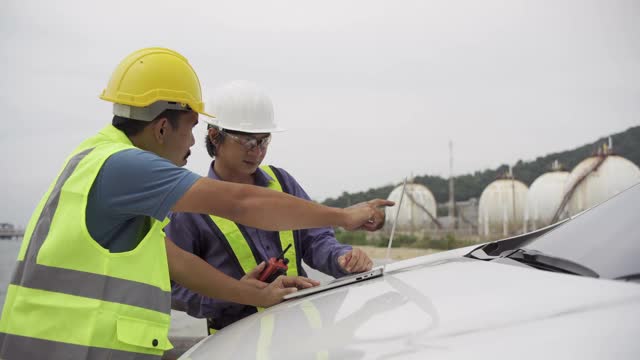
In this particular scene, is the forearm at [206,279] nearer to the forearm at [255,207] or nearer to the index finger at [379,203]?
the forearm at [255,207]

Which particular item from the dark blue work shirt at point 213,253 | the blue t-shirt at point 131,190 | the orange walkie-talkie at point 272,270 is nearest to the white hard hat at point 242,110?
the dark blue work shirt at point 213,253

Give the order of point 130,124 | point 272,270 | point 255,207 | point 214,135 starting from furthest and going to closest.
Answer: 1. point 214,135
2. point 272,270
3. point 130,124
4. point 255,207

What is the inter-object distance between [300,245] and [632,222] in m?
1.65

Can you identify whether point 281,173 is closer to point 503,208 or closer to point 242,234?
point 242,234

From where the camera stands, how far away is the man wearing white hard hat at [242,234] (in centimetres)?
291

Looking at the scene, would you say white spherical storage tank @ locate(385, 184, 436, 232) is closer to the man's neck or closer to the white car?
the man's neck

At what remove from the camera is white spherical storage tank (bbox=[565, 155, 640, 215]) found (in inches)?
1711

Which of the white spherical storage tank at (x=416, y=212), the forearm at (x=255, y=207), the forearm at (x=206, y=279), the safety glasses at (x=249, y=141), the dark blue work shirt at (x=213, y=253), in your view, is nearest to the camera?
the forearm at (x=255, y=207)

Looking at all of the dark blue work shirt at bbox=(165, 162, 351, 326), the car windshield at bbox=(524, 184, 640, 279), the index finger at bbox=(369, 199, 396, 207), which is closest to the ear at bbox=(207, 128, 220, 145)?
the dark blue work shirt at bbox=(165, 162, 351, 326)

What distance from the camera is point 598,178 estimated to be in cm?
4397

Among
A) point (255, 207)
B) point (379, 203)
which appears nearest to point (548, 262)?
point (379, 203)

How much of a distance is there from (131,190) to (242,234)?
105cm

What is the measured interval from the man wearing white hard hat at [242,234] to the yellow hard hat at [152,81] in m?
0.68

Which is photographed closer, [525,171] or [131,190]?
[131,190]
